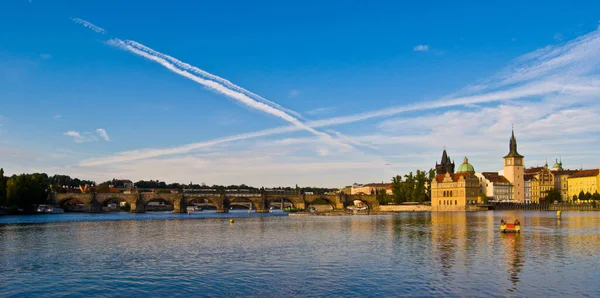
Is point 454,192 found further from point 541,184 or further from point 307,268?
point 307,268

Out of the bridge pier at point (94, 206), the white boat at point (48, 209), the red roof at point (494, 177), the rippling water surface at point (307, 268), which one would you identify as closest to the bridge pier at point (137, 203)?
the bridge pier at point (94, 206)

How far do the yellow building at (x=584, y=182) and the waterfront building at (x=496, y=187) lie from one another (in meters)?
23.1

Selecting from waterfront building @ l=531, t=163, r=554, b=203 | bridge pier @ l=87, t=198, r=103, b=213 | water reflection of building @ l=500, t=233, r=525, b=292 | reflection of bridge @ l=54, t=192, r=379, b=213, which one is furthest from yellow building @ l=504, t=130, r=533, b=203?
water reflection of building @ l=500, t=233, r=525, b=292

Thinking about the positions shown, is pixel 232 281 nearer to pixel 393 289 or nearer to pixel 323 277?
pixel 323 277

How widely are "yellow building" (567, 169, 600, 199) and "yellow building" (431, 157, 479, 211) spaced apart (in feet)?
121

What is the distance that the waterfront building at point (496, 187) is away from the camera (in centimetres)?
18338

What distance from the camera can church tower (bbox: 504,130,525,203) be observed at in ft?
614

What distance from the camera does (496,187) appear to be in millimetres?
183500

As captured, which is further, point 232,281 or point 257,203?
point 257,203

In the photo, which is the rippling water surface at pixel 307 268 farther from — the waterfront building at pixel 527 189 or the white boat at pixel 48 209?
the waterfront building at pixel 527 189

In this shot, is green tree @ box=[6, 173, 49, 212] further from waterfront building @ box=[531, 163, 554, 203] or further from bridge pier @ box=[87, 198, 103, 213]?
waterfront building @ box=[531, 163, 554, 203]

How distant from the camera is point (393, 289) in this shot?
953 inches

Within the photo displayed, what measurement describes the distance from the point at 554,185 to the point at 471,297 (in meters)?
197

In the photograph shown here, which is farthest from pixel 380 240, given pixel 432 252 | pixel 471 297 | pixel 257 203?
pixel 257 203
